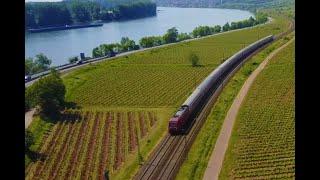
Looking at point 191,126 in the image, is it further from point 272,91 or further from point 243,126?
point 272,91

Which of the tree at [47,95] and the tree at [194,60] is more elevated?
the tree at [194,60]

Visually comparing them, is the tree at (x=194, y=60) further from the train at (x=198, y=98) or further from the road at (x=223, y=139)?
the road at (x=223, y=139)

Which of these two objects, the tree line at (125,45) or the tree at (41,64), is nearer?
the tree at (41,64)

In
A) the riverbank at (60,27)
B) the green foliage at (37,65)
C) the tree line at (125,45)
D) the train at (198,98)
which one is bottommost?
the train at (198,98)

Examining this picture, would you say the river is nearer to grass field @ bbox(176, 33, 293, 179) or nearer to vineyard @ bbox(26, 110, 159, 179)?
grass field @ bbox(176, 33, 293, 179)

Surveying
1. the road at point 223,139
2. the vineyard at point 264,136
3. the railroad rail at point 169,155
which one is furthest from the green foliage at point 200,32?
the railroad rail at point 169,155

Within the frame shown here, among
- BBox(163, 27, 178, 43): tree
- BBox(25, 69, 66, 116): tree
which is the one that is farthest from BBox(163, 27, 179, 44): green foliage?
BBox(25, 69, 66, 116): tree
